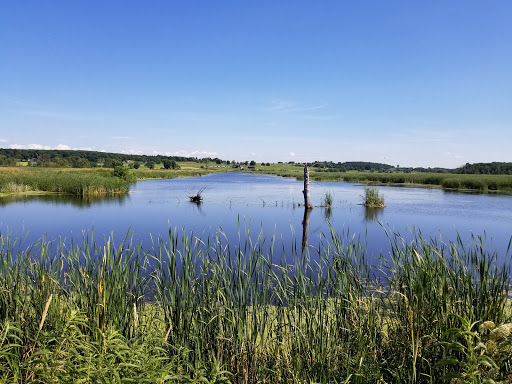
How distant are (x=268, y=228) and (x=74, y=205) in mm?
13987

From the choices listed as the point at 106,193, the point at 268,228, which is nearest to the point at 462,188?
the point at 268,228

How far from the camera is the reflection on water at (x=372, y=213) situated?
58.3 ft

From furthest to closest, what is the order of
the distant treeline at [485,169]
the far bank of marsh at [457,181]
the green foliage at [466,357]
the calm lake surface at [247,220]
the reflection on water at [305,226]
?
the distant treeline at [485,169]
the far bank of marsh at [457,181]
the calm lake surface at [247,220]
the reflection on water at [305,226]
the green foliage at [466,357]

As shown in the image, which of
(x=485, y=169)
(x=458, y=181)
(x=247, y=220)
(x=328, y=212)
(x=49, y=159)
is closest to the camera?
(x=247, y=220)

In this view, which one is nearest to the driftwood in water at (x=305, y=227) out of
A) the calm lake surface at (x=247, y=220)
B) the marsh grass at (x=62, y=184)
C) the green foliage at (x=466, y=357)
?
the calm lake surface at (x=247, y=220)

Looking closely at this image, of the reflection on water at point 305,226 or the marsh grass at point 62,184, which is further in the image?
the marsh grass at point 62,184

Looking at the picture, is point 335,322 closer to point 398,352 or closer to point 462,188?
point 398,352

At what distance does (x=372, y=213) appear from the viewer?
20.0m

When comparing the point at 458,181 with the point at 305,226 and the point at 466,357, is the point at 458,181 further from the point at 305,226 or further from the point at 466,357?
the point at 466,357

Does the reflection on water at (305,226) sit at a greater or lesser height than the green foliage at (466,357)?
lesser

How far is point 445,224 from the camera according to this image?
54.7 feet

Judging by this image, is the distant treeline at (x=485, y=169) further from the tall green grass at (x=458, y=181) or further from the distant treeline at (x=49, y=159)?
the distant treeline at (x=49, y=159)

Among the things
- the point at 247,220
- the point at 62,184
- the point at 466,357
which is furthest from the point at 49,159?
the point at 466,357

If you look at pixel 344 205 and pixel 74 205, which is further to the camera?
pixel 344 205
